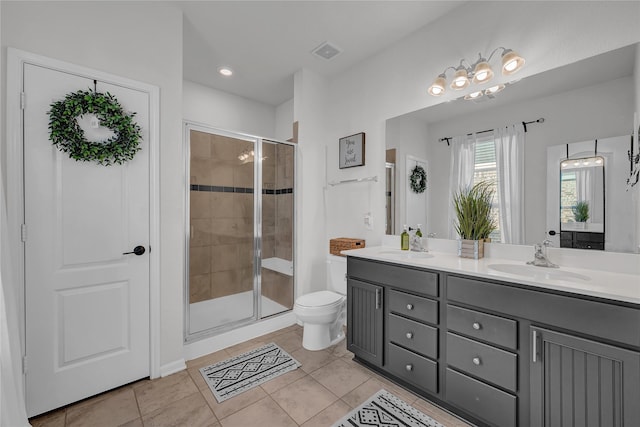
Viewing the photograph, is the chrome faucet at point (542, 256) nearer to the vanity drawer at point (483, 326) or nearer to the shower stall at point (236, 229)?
the vanity drawer at point (483, 326)

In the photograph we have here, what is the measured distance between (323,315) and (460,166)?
1609 mm

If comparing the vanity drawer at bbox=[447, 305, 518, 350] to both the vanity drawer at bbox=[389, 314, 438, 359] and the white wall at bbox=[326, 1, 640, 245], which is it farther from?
the white wall at bbox=[326, 1, 640, 245]

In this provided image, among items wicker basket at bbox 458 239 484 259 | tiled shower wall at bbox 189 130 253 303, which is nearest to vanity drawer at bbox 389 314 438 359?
wicker basket at bbox 458 239 484 259

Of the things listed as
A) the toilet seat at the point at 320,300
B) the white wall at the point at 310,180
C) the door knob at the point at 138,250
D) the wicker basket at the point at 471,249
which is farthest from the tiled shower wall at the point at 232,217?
the wicker basket at the point at 471,249

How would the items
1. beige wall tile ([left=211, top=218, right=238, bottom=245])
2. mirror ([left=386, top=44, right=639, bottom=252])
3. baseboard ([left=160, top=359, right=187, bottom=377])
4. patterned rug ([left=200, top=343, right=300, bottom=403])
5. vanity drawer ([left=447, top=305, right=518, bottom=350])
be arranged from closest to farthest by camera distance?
vanity drawer ([left=447, top=305, right=518, bottom=350]) → mirror ([left=386, top=44, right=639, bottom=252]) → patterned rug ([left=200, top=343, right=300, bottom=403]) → baseboard ([left=160, top=359, right=187, bottom=377]) → beige wall tile ([left=211, top=218, right=238, bottom=245])

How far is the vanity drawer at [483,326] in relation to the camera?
1.37 metres

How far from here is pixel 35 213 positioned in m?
1.61

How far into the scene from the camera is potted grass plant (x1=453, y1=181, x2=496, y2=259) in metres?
1.93

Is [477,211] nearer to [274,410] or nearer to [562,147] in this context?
[562,147]

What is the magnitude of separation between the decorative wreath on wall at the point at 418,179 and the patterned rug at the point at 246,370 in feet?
5.66

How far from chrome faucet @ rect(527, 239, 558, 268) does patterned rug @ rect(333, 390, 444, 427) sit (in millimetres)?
1090

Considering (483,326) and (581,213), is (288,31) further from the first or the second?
(483,326)

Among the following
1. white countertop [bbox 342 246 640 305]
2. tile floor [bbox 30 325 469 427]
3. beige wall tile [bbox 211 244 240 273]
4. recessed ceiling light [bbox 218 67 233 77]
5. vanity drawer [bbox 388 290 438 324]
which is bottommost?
tile floor [bbox 30 325 469 427]

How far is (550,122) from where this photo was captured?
5.63 ft
